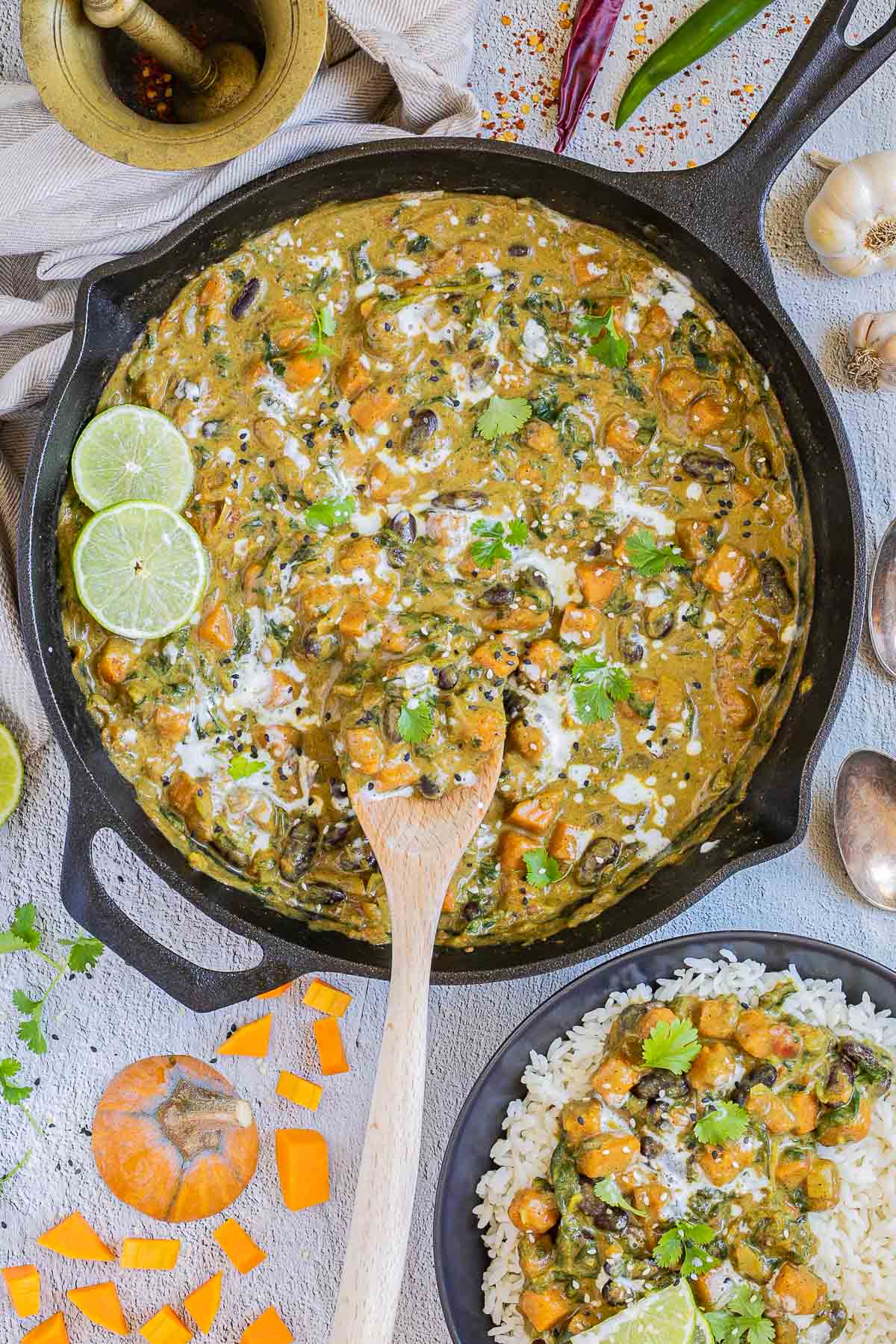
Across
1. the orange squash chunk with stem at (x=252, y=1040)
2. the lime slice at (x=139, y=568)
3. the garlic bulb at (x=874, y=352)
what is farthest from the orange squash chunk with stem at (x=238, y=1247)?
the garlic bulb at (x=874, y=352)

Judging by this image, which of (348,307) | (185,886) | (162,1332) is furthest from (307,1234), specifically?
(348,307)

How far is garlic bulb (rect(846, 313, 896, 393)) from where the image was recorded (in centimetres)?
357

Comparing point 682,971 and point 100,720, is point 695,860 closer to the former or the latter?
point 682,971

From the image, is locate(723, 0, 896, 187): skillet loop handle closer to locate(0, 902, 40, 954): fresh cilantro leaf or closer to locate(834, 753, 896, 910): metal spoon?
locate(834, 753, 896, 910): metal spoon

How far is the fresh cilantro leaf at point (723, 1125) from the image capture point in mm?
3318

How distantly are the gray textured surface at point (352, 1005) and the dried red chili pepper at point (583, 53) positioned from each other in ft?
0.38

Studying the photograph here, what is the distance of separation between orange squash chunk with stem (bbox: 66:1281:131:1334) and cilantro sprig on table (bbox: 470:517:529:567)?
273cm

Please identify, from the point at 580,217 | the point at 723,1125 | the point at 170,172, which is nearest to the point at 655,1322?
the point at 723,1125

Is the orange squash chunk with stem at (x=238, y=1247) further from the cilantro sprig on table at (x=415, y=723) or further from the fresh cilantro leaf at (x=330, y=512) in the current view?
the fresh cilantro leaf at (x=330, y=512)

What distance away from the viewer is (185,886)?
10.8ft

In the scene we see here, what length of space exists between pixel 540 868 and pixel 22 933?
1.70 m

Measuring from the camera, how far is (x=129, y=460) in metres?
3.29

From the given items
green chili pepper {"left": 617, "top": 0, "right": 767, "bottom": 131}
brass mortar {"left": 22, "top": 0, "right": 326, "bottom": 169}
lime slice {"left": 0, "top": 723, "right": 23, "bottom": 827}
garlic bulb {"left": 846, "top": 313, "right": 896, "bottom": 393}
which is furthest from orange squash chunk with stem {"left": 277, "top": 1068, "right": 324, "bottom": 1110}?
green chili pepper {"left": 617, "top": 0, "right": 767, "bottom": 131}

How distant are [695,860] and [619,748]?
1.40ft
